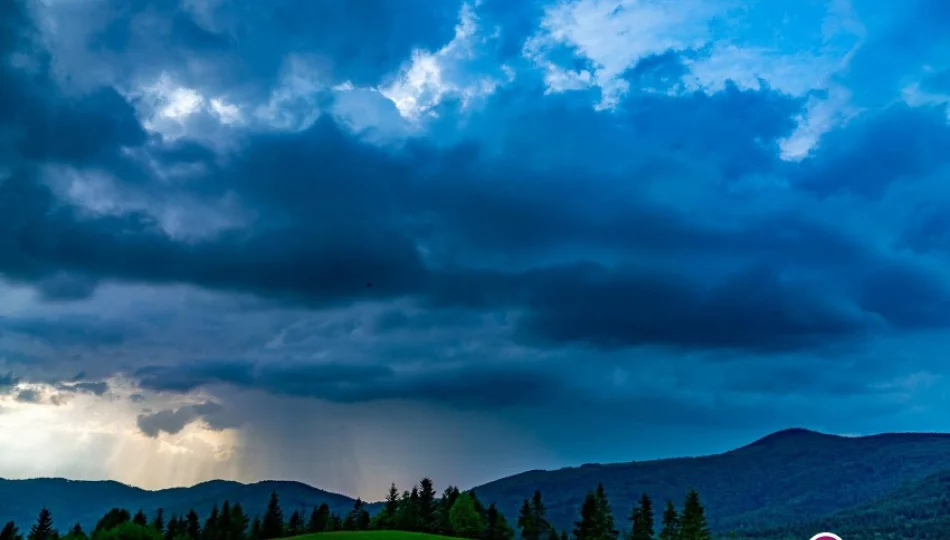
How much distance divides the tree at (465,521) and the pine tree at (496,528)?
71.4 inches

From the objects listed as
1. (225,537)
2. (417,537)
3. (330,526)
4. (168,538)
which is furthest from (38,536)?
(417,537)

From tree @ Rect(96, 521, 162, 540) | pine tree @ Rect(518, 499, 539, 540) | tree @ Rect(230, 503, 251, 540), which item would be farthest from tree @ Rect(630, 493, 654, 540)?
tree @ Rect(96, 521, 162, 540)

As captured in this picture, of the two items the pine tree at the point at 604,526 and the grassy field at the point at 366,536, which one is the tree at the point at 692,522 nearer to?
the pine tree at the point at 604,526

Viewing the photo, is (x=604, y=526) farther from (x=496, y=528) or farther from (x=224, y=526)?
(x=224, y=526)

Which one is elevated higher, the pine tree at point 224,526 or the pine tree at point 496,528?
the pine tree at point 224,526

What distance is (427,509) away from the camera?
589ft

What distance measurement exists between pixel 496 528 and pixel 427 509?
15.5m

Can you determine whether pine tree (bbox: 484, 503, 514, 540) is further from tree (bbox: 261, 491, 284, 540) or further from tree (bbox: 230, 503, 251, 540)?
tree (bbox: 230, 503, 251, 540)

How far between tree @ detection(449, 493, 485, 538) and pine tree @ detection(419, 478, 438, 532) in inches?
153

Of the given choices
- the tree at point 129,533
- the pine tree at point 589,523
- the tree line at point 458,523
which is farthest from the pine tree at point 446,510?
the tree at point 129,533

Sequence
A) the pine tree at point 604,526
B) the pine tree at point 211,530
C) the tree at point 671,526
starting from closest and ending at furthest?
the tree at point 671,526 < the pine tree at point 604,526 < the pine tree at point 211,530

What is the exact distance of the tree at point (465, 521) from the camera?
581 feet

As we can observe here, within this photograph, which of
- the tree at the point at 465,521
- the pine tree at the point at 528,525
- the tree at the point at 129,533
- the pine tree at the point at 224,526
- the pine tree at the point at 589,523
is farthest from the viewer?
the pine tree at the point at 224,526

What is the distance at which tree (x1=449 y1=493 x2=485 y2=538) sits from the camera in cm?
17712
